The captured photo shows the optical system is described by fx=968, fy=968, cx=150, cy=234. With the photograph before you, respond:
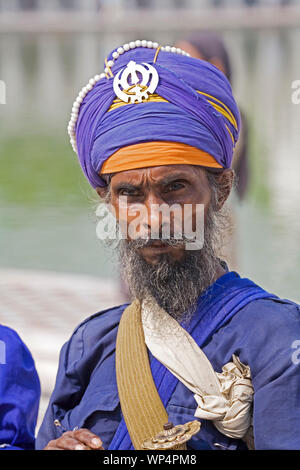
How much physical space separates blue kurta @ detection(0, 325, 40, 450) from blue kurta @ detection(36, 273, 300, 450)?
0.41 ft

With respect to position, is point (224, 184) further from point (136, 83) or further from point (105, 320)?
point (105, 320)

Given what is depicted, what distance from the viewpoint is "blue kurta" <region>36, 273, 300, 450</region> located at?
2.06 m

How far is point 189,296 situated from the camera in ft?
7.59

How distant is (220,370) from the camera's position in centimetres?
217

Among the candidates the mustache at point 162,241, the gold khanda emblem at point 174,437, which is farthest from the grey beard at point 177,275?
the gold khanda emblem at point 174,437

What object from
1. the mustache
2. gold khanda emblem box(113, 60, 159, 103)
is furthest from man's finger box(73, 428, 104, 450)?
gold khanda emblem box(113, 60, 159, 103)

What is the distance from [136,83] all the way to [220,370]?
71 cm

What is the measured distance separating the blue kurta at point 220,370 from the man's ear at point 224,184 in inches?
8.6

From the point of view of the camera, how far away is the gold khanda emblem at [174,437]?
2051 millimetres

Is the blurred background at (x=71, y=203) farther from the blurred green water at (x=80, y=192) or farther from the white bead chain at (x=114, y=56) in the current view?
the white bead chain at (x=114, y=56)

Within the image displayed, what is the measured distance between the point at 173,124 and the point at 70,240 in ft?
29.8

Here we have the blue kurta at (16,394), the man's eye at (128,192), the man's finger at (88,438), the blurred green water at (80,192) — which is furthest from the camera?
the blurred green water at (80,192)

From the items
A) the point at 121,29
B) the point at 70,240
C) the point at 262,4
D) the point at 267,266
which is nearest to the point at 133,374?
the point at 267,266
